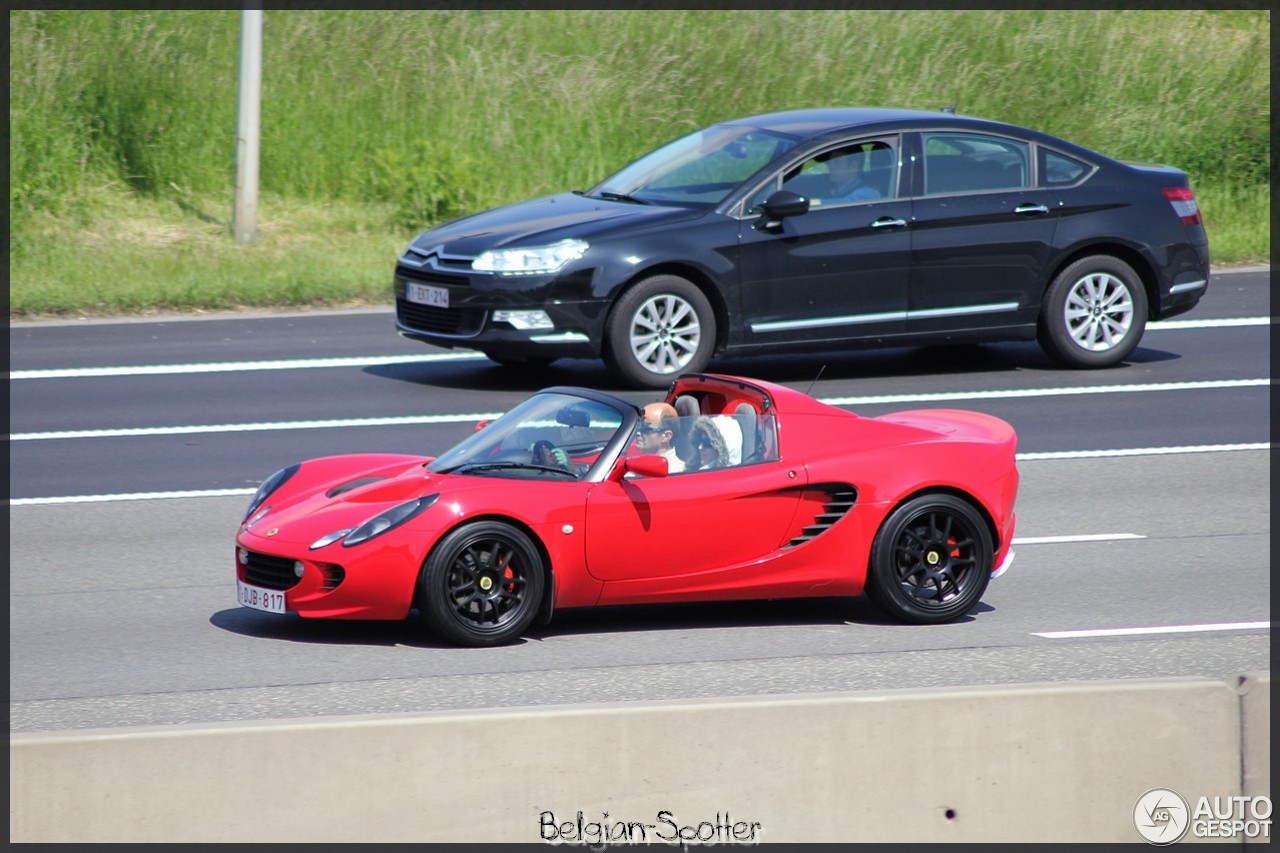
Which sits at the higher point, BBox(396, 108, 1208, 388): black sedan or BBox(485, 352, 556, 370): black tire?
BBox(396, 108, 1208, 388): black sedan

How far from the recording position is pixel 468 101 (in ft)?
78.3

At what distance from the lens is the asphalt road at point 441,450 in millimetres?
7438

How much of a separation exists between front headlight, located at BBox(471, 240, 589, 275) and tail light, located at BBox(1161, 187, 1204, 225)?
4.75 m

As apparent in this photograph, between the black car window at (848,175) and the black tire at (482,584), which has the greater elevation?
the black car window at (848,175)

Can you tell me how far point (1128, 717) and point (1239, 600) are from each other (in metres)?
3.84

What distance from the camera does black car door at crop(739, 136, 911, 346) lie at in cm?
1380

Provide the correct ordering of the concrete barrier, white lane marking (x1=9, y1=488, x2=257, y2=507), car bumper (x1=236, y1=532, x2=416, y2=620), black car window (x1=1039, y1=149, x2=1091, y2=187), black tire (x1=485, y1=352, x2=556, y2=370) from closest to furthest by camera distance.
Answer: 1. the concrete barrier
2. car bumper (x1=236, y1=532, x2=416, y2=620)
3. white lane marking (x1=9, y1=488, x2=257, y2=507)
4. black car window (x1=1039, y1=149, x2=1091, y2=187)
5. black tire (x1=485, y1=352, x2=556, y2=370)

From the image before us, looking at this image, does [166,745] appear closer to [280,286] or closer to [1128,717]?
[1128,717]

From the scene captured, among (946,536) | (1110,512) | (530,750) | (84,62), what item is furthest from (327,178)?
(530,750)

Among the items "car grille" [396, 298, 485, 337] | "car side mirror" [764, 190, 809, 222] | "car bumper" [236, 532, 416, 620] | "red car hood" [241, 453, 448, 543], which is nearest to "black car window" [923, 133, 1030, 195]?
"car side mirror" [764, 190, 809, 222]

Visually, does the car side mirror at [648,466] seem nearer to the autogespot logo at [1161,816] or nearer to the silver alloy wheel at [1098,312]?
the autogespot logo at [1161,816]

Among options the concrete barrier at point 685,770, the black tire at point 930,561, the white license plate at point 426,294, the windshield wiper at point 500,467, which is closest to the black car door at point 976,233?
the white license plate at point 426,294

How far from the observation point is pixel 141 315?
690 inches

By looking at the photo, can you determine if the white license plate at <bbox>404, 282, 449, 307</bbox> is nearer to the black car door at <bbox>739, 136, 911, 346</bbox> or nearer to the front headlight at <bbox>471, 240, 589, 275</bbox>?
the front headlight at <bbox>471, 240, 589, 275</bbox>
